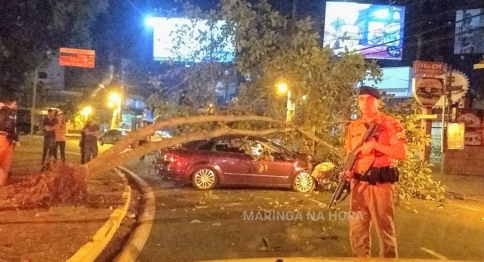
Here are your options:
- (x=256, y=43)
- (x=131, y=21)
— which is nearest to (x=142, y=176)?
(x=256, y=43)

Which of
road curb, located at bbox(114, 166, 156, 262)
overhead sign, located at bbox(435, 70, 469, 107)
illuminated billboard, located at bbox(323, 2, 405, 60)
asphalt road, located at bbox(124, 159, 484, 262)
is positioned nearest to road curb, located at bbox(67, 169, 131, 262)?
road curb, located at bbox(114, 166, 156, 262)

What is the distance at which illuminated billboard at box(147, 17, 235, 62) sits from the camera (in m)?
13.0

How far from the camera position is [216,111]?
42.1 feet

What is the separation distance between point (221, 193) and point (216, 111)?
11.7 feet

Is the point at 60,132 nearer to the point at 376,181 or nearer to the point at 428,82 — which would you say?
the point at 428,82

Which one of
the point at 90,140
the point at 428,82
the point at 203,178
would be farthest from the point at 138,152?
the point at 428,82

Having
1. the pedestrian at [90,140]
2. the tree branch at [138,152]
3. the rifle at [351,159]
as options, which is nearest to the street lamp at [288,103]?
the tree branch at [138,152]

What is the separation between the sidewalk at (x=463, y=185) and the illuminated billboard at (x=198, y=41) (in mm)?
8508

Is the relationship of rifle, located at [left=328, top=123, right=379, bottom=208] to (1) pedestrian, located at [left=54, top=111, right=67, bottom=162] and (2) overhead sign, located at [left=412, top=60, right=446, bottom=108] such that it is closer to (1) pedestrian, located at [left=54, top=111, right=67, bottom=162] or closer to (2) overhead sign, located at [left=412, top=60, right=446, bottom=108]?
(1) pedestrian, located at [left=54, top=111, right=67, bottom=162]

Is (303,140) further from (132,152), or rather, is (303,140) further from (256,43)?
(132,152)

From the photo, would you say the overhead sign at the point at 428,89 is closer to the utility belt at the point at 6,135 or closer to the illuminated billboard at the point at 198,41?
the illuminated billboard at the point at 198,41

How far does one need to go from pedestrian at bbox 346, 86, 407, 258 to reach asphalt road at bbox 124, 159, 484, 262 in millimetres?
2275

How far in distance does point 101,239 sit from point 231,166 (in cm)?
758

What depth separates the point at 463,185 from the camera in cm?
2183
